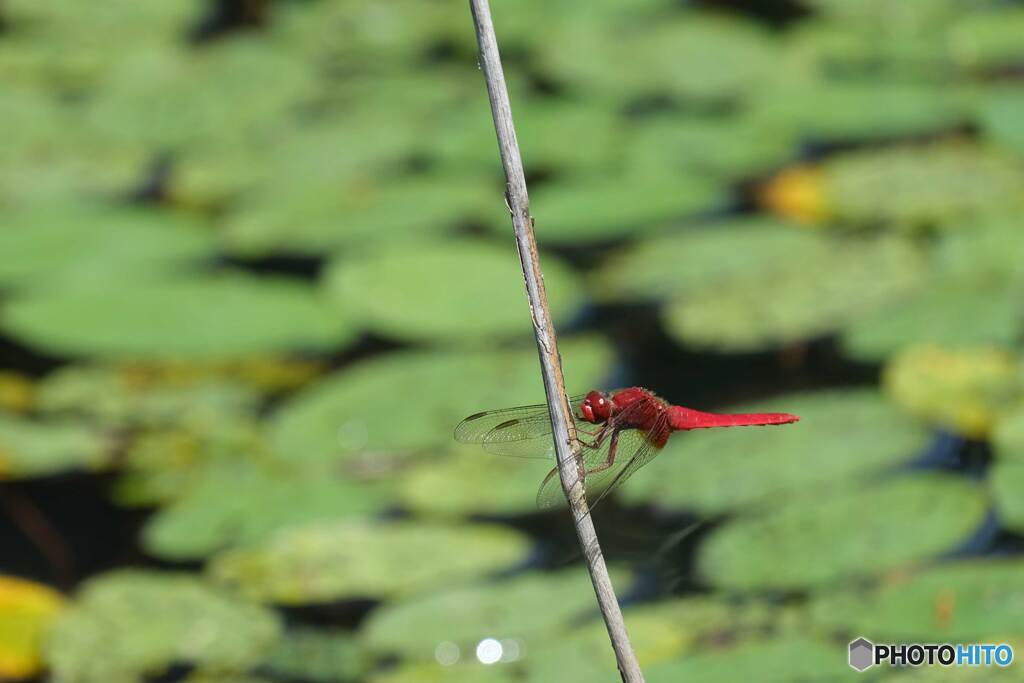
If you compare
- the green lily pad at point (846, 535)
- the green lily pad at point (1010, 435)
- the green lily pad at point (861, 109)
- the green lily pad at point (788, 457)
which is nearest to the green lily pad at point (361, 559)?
the green lily pad at point (788, 457)

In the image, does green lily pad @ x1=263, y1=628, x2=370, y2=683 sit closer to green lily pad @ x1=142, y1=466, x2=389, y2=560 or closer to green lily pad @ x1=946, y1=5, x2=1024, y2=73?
green lily pad @ x1=142, y1=466, x2=389, y2=560

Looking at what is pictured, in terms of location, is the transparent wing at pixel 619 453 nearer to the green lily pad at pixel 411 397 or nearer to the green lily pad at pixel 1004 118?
the green lily pad at pixel 411 397

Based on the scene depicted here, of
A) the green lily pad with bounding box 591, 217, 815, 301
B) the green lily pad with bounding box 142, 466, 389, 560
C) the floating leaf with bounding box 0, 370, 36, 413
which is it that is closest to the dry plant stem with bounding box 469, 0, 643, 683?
the green lily pad with bounding box 142, 466, 389, 560

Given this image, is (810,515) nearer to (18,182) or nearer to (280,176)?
(280,176)

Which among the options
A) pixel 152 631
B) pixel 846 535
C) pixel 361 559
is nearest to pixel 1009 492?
pixel 846 535

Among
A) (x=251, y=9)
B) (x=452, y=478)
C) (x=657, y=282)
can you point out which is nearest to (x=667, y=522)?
(x=452, y=478)

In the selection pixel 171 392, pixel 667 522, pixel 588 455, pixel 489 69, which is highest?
pixel 489 69
